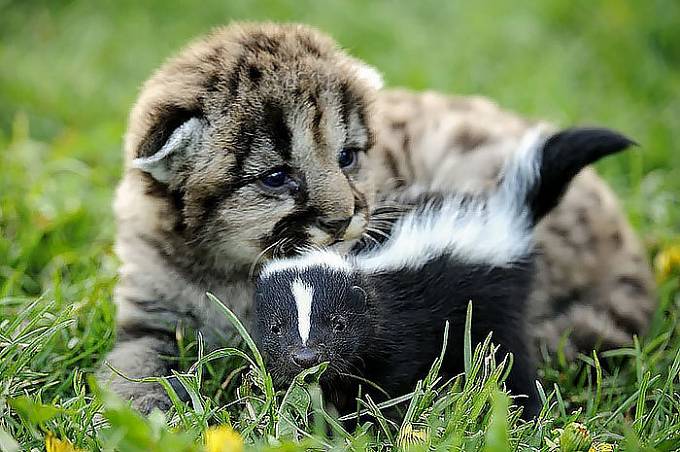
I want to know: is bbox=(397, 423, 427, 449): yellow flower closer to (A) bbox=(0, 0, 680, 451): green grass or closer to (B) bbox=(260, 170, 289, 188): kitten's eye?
(A) bbox=(0, 0, 680, 451): green grass

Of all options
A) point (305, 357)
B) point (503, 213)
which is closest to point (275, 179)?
point (305, 357)

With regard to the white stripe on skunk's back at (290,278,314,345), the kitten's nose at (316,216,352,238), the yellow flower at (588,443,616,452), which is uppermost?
the kitten's nose at (316,216,352,238)

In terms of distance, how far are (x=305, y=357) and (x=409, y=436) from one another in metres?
0.45

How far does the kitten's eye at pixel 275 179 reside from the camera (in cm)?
357

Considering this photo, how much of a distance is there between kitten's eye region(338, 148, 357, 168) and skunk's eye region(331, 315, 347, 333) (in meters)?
0.69

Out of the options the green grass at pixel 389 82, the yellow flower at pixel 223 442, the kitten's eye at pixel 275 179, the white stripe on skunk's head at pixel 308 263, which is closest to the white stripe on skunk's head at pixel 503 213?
the white stripe on skunk's head at pixel 308 263

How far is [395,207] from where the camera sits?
13.2 ft

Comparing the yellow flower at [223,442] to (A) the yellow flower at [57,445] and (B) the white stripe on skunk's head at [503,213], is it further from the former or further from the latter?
(B) the white stripe on skunk's head at [503,213]

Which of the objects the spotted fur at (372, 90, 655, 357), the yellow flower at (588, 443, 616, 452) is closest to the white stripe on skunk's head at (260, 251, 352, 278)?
the spotted fur at (372, 90, 655, 357)

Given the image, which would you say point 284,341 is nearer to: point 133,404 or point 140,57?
point 133,404

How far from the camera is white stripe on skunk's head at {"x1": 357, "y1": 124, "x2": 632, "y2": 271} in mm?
3799

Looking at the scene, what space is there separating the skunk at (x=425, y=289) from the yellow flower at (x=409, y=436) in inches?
15.1

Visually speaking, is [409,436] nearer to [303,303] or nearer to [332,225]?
[303,303]

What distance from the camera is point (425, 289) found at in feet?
12.2
